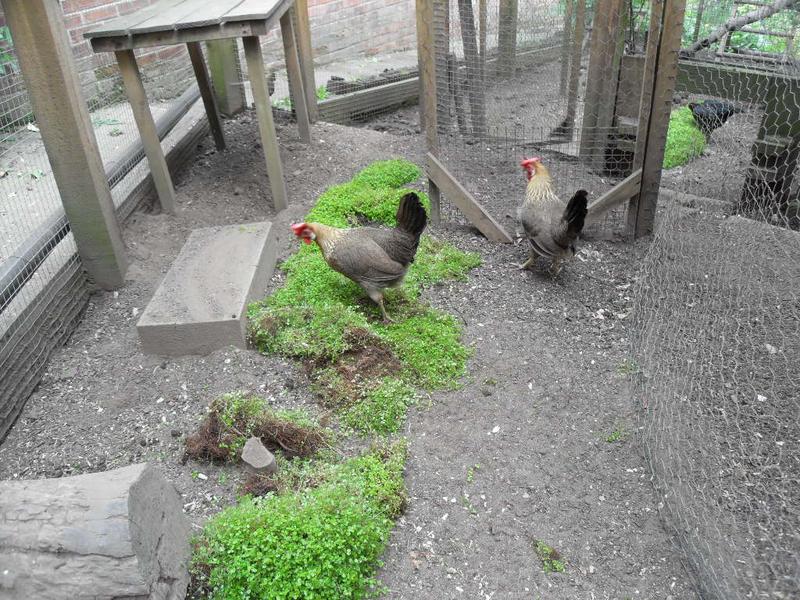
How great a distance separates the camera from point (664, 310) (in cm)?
424

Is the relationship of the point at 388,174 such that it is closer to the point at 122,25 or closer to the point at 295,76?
the point at 295,76

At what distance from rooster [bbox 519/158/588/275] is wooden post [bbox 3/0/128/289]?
2911mm

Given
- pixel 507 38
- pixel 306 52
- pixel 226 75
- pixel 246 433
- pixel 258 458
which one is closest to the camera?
pixel 258 458

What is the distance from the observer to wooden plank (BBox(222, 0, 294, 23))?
15.1ft

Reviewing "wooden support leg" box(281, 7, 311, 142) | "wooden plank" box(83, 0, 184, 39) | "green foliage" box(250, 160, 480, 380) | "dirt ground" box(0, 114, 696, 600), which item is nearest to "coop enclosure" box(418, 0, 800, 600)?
"dirt ground" box(0, 114, 696, 600)

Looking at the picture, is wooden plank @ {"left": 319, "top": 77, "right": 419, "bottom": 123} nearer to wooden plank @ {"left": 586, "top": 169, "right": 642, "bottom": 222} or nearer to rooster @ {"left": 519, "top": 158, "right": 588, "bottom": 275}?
rooster @ {"left": 519, "top": 158, "right": 588, "bottom": 275}

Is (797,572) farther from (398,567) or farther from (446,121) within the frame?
(446,121)

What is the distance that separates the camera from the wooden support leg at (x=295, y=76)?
6258 mm

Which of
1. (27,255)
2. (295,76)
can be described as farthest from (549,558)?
(295,76)

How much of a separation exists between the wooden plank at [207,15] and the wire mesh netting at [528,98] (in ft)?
5.35

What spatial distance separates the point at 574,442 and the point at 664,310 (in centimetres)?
141

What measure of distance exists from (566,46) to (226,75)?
3.79 meters

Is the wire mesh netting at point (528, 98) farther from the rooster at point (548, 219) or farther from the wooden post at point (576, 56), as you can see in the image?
the rooster at point (548, 219)

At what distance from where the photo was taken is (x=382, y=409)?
3420mm
